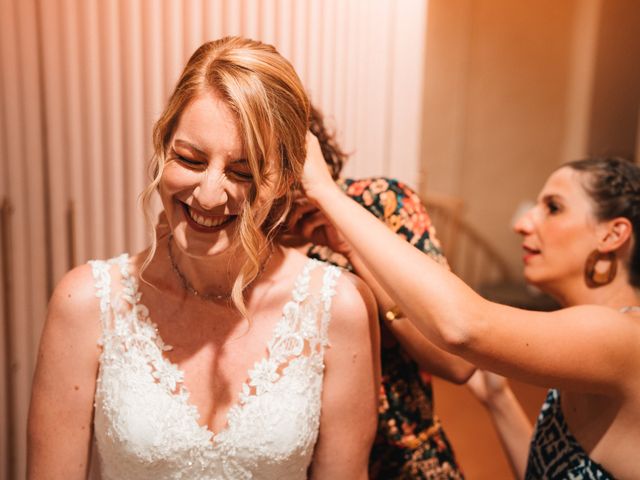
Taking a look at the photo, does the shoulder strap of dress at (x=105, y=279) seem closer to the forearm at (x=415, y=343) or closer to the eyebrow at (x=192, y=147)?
the eyebrow at (x=192, y=147)

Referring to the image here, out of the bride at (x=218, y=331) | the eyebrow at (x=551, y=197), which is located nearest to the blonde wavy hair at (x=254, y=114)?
the bride at (x=218, y=331)

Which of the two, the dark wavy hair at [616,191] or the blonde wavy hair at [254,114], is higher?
the blonde wavy hair at [254,114]

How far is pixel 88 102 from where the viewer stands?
1.78 metres

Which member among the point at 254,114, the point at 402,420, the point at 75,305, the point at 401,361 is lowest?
the point at 402,420

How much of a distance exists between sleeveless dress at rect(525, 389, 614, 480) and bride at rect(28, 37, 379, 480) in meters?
0.41

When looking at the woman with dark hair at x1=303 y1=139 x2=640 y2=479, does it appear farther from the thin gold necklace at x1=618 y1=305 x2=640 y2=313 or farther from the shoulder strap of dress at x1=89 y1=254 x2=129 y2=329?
the shoulder strap of dress at x1=89 y1=254 x2=129 y2=329

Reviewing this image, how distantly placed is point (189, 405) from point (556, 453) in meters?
0.78

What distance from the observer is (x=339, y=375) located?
52.5 inches

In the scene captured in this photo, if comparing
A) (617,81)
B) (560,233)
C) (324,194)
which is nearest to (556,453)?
(560,233)

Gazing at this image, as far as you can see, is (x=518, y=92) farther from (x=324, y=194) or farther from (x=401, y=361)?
(x=324, y=194)

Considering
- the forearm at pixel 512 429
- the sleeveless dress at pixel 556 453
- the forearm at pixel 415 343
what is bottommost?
the forearm at pixel 512 429

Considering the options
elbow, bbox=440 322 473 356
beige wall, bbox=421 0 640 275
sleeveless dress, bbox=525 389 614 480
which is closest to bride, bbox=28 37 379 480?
elbow, bbox=440 322 473 356

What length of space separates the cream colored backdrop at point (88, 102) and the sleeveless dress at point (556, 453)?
1.02 m

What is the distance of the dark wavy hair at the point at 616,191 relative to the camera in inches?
60.8
